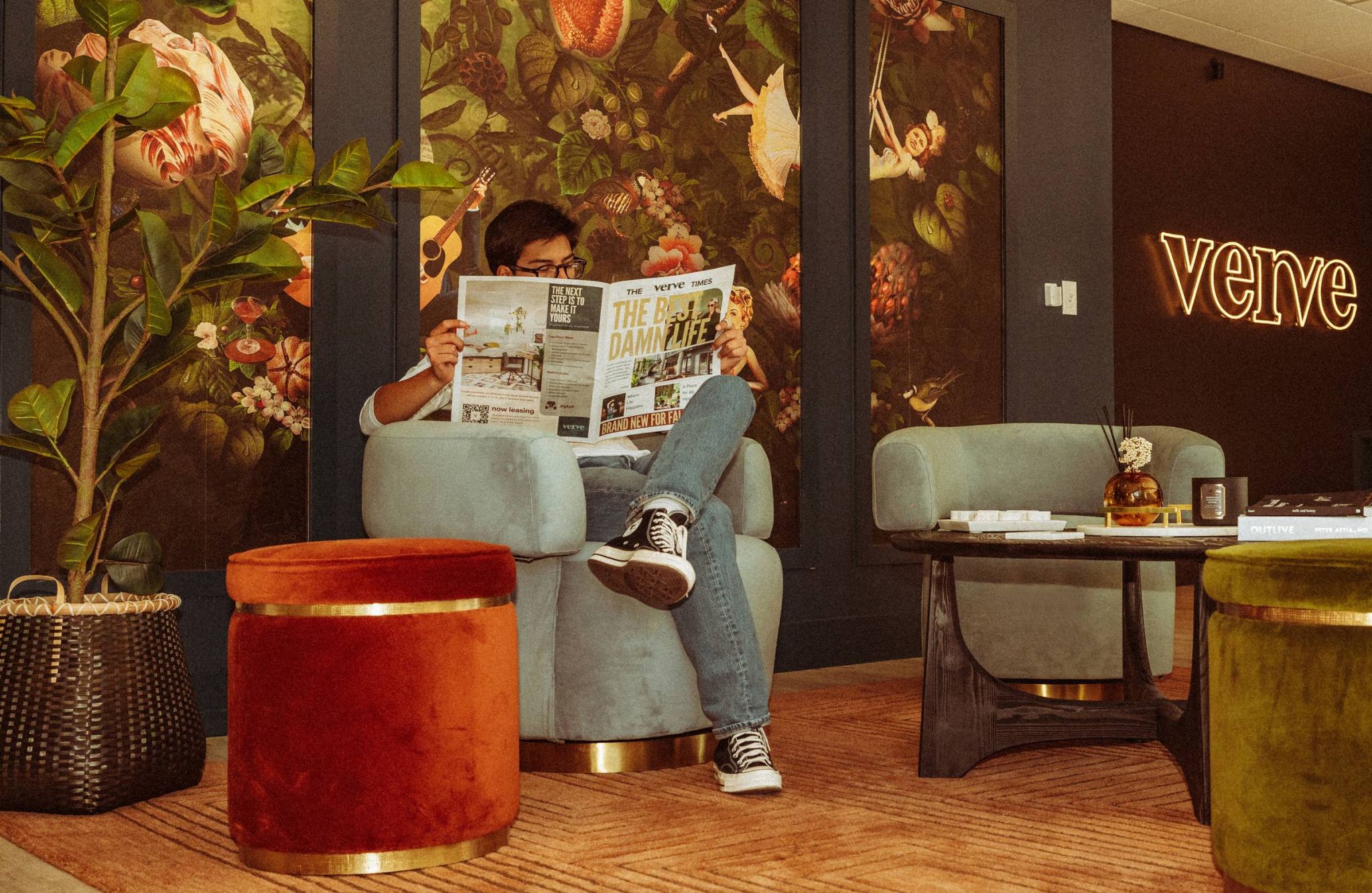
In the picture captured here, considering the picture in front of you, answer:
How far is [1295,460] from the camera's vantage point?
7.16m

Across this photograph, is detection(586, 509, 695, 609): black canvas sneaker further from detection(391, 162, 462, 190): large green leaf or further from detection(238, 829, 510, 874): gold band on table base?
detection(391, 162, 462, 190): large green leaf

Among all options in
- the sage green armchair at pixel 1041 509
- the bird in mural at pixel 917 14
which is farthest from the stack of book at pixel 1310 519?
the bird in mural at pixel 917 14

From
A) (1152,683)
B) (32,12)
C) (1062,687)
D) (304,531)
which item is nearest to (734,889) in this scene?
(1152,683)

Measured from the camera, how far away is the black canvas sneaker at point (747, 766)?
220 centimetres

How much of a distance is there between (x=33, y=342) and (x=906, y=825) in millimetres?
2004

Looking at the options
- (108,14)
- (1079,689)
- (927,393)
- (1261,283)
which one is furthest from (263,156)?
(1261,283)

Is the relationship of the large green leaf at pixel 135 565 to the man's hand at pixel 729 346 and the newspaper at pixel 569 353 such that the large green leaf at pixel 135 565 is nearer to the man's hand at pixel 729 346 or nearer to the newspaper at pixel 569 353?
the newspaper at pixel 569 353

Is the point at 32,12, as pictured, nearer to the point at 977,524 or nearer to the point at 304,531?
the point at 304,531

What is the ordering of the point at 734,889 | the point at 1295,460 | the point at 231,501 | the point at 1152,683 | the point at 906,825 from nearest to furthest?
the point at 734,889 → the point at 906,825 → the point at 1152,683 → the point at 231,501 → the point at 1295,460

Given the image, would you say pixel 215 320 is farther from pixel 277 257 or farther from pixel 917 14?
pixel 917 14

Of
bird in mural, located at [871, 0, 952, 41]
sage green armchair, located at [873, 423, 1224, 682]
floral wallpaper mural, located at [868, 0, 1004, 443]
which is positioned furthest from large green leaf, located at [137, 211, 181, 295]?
bird in mural, located at [871, 0, 952, 41]

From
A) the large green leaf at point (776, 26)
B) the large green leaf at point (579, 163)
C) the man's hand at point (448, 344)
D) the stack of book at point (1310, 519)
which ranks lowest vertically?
the stack of book at point (1310, 519)

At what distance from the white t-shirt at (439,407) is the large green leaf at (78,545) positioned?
57 centimetres

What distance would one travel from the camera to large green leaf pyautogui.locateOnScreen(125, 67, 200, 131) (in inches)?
85.7
